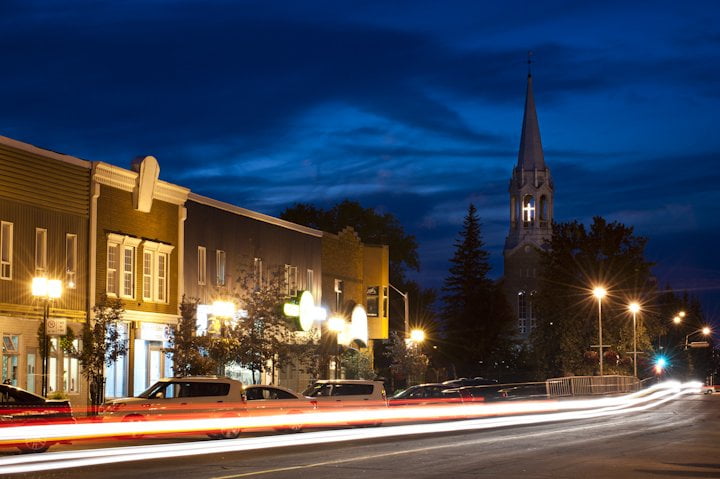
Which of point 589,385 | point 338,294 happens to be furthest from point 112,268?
point 589,385

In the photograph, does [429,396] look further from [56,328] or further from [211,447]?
[211,447]

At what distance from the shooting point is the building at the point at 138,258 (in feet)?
152

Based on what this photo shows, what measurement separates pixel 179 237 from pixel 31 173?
10.5 metres

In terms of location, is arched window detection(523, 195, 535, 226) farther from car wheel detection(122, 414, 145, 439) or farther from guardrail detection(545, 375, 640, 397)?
car wheel detection(122, 414, 145, 439)

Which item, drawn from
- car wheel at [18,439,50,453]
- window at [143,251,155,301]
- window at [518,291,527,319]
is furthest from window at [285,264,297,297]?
window at [518,291,527,319]

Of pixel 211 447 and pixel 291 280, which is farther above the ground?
pixel 291 280

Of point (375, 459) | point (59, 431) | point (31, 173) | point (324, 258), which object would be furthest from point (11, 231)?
point (324, 258)

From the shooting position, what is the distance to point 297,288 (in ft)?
209

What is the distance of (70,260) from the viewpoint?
44.7 m

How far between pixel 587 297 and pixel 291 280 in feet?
121

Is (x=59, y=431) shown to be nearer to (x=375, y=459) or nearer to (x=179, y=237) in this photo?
(x=375, y=459)

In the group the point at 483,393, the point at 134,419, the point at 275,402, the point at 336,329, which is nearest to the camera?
the point at 134,419

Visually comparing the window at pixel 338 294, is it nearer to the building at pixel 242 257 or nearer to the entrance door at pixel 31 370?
the building at pixel 242 257

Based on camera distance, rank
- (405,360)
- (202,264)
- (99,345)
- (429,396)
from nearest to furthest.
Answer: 1. (99,345)
2. (429,396)
3. (202,264)
4. (405,360)
